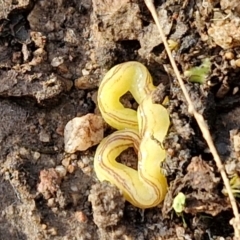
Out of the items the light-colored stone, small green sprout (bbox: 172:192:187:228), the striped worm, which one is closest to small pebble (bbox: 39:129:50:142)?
the light-colored stone

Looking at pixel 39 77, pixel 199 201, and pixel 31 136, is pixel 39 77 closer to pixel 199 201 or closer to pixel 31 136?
pixel 31 136

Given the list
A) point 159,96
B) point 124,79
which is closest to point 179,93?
point 159,96

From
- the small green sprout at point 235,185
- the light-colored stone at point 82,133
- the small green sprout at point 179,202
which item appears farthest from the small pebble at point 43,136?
the small green sprout at point 235,185

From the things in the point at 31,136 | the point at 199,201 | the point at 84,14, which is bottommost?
the point at 199,201

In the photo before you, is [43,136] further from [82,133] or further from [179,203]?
[179,203]

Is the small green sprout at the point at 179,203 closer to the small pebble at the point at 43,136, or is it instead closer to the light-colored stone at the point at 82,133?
the light-colored stone at the point at 82,133

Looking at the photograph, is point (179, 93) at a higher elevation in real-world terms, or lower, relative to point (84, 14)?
lower

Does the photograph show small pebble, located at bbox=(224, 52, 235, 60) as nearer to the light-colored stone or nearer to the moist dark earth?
the moist dark earth
